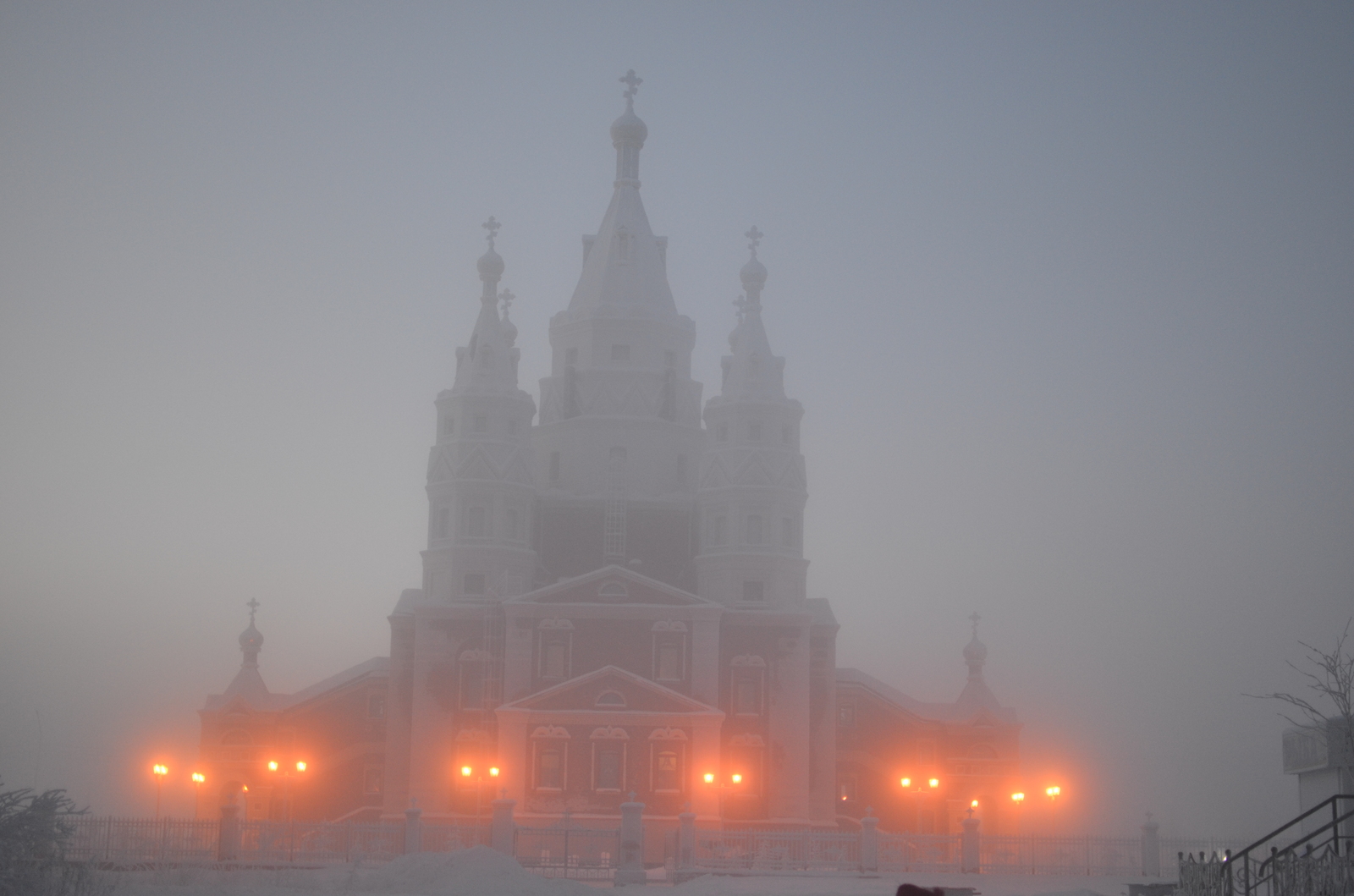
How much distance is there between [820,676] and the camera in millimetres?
54000

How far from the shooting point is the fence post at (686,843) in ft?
118

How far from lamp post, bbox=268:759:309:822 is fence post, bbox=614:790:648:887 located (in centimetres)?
2032

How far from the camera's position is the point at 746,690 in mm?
52219

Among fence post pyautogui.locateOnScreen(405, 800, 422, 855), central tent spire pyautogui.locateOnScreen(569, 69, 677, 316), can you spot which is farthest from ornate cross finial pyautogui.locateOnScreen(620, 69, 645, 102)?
fence post pyautogui.locateOnScreen(405, 800, 422, 855)

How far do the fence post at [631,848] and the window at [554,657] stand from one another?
1417 cm

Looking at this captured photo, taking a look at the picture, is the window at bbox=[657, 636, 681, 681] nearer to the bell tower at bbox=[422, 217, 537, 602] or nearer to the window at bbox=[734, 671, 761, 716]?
the window at bbox=[734, 671, 761, 716]

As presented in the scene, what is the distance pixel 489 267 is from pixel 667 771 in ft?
59.8

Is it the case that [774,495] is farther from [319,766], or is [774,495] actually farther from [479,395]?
[319,766]

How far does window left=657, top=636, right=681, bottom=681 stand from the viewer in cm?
5112

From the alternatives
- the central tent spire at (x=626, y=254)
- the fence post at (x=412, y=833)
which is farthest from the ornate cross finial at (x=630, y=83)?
the fence post at (x=412, y=833)

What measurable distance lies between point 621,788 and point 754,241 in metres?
20.3

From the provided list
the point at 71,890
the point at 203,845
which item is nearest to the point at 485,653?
the point at 203,845

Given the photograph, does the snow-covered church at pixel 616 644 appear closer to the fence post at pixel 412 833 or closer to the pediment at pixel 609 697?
the pediment at pixel 609 697

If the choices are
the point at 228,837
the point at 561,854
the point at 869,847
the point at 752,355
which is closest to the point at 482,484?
the point at 752,355
